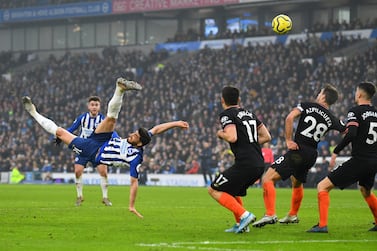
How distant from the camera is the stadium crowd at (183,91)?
45781mm

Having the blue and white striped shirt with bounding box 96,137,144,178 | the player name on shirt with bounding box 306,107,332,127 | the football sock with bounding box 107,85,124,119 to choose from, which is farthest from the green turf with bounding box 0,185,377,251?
the football sock with bounding box 107,85,124,119

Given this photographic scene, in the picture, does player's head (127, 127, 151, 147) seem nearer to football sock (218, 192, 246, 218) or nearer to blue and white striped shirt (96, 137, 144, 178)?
blue and white striped shirt (96, 137, 144, 178)

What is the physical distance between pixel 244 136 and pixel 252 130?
7.6 inches

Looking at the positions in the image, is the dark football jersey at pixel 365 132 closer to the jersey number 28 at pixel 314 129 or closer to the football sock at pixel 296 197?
the jersey number 28 at pixel 314 129

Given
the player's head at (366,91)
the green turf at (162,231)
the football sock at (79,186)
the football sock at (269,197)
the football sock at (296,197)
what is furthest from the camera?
the football sock at (79,186)

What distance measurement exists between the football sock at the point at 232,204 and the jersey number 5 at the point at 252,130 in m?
1.00

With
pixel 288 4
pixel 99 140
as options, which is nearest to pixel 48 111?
pixel 288 4

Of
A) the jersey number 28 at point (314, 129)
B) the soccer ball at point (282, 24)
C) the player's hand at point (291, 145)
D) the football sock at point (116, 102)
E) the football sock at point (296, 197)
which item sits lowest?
the football sock at point (296, 197)

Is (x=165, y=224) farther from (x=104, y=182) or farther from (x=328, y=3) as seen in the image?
(x=328, y=3)

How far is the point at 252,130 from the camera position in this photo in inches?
553

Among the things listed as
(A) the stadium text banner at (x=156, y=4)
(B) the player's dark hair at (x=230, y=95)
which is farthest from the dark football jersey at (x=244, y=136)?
(A) the stadium text banner at (x=156, y=4)

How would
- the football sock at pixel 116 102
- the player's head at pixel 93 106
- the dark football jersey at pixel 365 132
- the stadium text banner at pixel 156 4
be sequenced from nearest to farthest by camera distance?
the dark football jersey at pixel 365 132 → the football sock at pixel 116 102 → the player's head at pixel 93 106 → the stadium text banner at pixel 156 4

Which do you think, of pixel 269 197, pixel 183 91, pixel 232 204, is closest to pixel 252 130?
pixel 232 204

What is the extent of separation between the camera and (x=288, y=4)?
56.4 m
